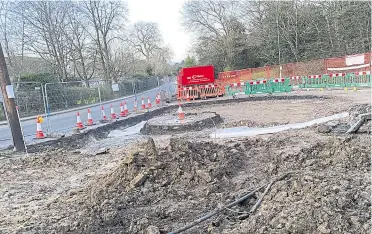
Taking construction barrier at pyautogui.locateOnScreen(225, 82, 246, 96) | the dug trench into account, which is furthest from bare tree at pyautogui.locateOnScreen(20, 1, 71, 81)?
the dug trench

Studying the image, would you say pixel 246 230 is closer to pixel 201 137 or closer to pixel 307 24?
pixel 201 137

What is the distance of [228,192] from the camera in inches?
185

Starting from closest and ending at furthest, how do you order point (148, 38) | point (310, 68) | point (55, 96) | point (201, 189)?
point (201, 189) → point (55, 96) → point (310, 68) → point (148, 38)

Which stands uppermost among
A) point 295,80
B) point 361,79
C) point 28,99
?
point 28,99

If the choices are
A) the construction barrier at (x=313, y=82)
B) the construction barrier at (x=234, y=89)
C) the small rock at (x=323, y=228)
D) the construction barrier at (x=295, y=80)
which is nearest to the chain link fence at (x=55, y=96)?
the construction barrier at (x=234, y=89)

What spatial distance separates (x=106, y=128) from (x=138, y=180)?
785cm

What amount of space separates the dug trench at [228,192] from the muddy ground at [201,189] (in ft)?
0.05

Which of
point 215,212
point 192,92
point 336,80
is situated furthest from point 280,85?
Answer: point 215,212

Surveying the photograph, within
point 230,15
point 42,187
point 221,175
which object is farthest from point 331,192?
point 230,15

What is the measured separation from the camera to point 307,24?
27.3 metres

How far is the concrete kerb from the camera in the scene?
32.7 ft

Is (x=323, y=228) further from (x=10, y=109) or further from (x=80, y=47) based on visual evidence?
(x=80, y=47)

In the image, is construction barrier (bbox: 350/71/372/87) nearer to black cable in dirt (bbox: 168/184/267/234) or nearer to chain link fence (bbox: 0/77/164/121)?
chain link fence (bbox: 0/77/164/121)

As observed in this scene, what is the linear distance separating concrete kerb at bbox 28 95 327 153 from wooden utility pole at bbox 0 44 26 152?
16.7 inches
